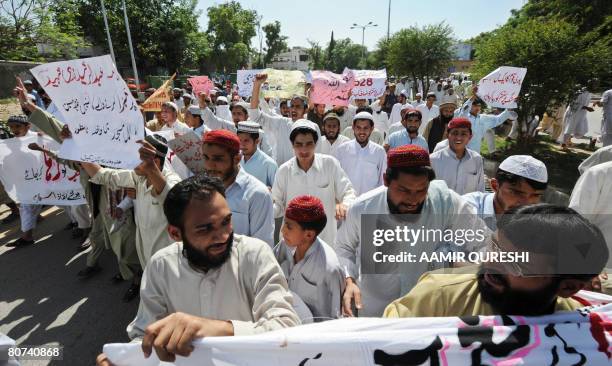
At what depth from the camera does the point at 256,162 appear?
398 centimetres

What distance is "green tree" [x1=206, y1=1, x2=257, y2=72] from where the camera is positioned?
152 feet

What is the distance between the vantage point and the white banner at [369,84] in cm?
764

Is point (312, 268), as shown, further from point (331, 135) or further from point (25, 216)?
point (25, 216)

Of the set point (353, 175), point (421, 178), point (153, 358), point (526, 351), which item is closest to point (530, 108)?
point (353, 175)

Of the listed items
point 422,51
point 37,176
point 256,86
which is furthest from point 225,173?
point 422,51

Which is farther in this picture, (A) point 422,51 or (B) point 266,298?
(A) point 422,51

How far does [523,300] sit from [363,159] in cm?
326

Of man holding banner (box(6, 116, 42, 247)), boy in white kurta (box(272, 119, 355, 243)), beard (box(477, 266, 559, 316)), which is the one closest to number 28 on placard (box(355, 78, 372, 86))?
boy in white kurta (box(272, 119, 355, 243))

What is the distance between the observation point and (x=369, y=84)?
7680 mm

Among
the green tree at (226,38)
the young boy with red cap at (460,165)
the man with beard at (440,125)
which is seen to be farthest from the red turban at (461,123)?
the green tree at (226,38)

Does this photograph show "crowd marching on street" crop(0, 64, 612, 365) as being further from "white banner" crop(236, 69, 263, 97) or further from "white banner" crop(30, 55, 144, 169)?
"white banner" crop(236, 69, 263, 97)

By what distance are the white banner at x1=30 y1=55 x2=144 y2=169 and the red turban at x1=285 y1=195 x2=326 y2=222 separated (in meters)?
1.02

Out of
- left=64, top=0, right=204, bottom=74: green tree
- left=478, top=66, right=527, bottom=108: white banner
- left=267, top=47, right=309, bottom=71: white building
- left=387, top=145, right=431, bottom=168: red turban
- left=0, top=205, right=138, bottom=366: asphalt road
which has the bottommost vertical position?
left=0, top=205, right=138, bottom=366: asphalt road

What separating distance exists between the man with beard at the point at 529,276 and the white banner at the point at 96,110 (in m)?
1.87
